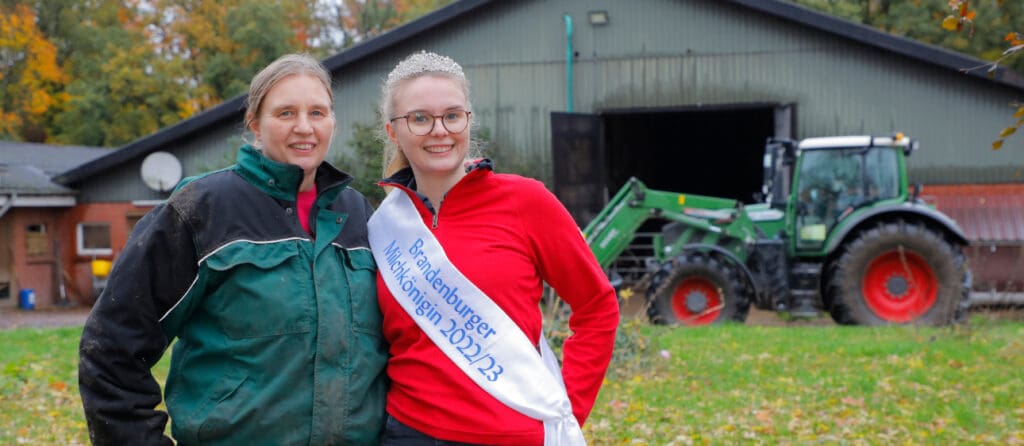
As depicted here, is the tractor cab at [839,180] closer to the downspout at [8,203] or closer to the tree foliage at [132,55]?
the downspout at [8,203]

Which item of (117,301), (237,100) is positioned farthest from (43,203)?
(117,301)

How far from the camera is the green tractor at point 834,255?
13016 millimetres

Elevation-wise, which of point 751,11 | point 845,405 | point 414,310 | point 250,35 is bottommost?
point 845,405

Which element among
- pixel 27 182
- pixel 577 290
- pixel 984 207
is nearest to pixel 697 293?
pixel 984 207

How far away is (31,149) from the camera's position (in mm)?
25328

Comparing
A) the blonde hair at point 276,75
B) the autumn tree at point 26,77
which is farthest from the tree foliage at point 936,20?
the blonde hair at point 276,75

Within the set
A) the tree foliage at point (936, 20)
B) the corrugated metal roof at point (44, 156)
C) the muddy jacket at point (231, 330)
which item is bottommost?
the muddy jacket at point (231, 330)

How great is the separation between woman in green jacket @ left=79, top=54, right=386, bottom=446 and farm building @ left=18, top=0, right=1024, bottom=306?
13.8 metres

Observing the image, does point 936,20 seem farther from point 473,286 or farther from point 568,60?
point 473,286

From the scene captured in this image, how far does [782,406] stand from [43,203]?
54.0ft

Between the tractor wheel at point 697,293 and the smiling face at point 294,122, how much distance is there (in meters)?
10.5

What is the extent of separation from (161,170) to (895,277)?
1283cm

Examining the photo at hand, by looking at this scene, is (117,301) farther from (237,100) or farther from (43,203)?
(43,203)

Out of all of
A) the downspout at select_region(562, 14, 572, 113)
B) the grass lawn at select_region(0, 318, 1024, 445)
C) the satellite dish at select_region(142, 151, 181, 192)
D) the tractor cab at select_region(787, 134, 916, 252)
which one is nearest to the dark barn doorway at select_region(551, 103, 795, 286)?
the downspout at select_region(562, 14, 572, 113)
